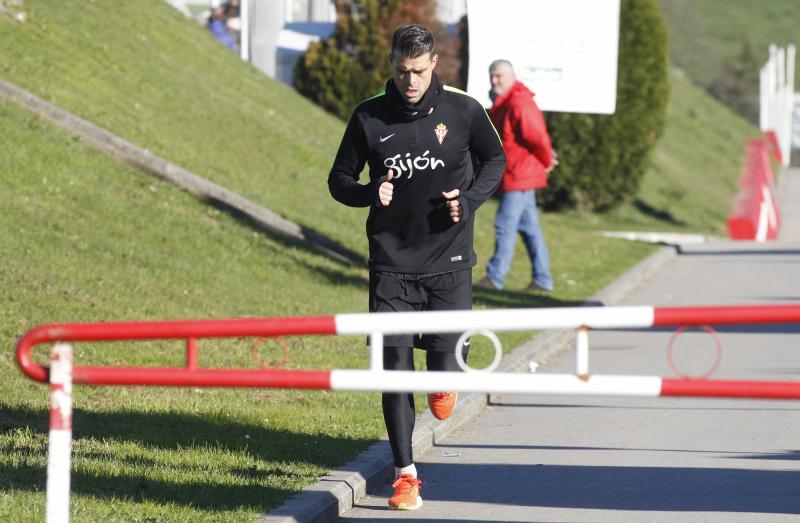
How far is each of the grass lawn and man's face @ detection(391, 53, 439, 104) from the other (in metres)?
1.54

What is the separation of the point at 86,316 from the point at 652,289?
337 inches

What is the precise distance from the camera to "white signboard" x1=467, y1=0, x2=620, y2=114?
587 inches

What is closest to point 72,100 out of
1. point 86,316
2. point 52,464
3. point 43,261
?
point 43,261

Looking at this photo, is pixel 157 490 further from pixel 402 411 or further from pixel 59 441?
pixel 59 441

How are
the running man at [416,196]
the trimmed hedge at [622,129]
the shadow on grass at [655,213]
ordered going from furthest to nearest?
the shadow on grass at [655,213]
the trimmed hedge at [622,129]
the running man at [416,196]

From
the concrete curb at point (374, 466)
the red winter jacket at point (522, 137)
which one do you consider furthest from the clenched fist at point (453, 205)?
the red winter jacket at point (522, 137)

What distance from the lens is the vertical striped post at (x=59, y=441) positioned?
15.9 ft

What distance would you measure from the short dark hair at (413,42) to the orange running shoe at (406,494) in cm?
185

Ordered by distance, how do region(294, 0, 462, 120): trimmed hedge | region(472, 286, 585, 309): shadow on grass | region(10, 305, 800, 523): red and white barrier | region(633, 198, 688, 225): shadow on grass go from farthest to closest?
region(633, 198, 688, 225): shadow on grass < region(294, 0, 462, 120): trimmed hedge < region(472, 286, 585, 309): shadow on grass < region(10, 305, 800, 523): red and white barrier

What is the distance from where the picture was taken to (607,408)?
9695mm

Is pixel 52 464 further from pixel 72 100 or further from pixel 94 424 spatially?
pixel 72 100

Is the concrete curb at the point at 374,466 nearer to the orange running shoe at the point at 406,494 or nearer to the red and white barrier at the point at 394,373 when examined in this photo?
the orange running shoe at the point at 406,494

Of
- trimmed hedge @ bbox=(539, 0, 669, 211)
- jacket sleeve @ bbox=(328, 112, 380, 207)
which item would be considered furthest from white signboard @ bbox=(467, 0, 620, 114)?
trimmed hedge @ bbox=(539, 0, 669, 211)

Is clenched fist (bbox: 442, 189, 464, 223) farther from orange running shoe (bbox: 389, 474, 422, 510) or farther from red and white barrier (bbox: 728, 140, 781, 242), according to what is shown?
red and white barrier (bbox: 728, 140, 781, 242)
